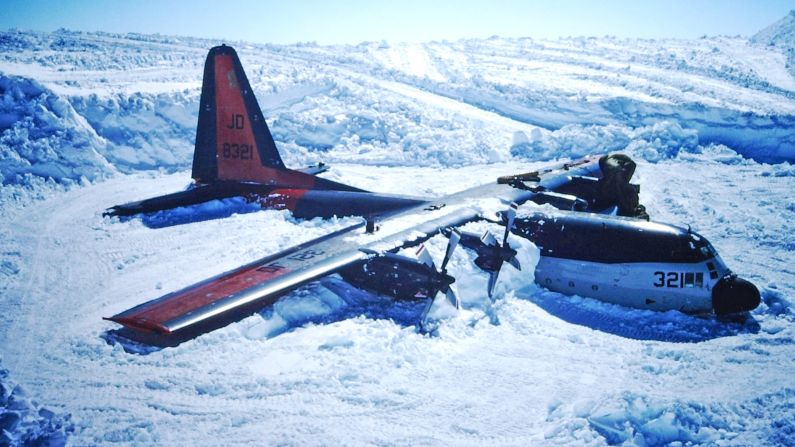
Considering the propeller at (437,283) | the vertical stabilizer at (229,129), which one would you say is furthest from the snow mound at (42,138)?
the propeller at (437,283)

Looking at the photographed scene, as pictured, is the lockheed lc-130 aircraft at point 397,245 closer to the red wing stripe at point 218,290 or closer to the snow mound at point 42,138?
the red wing stripe at point 218,290

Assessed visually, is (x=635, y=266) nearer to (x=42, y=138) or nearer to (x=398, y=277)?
(x=398, y=277)

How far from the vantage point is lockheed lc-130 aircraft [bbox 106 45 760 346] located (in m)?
8.91

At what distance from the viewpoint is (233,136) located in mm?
18156

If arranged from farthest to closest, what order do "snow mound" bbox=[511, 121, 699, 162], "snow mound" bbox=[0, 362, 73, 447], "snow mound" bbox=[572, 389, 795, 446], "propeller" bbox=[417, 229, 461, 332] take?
1. "snow mound" bbox=[511, 121, 699, 162]
2. "propeller" bbox=[417, 229, 461, 332]
3. "snow mound" bbox=[572, 389, 795, 446]
4. "snow mound" bbox=[0, 362, 73, 447]

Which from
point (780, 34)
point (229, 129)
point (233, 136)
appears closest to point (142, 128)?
point (229, 129)

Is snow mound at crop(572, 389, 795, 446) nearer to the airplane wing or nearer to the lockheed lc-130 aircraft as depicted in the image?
the lockheed lc-130 aircraft

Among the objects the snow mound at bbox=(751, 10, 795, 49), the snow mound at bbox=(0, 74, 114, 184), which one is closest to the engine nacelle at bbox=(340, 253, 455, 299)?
the snow mound at bbox=(0, 74, 114, 184)

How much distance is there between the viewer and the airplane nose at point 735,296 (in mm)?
10938

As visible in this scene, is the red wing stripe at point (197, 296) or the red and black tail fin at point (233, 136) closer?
the red wing stripe at point (197, 296)

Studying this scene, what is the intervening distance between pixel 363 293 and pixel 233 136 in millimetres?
10112

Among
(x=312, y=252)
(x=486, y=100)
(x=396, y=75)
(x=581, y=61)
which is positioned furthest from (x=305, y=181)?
(x=581, y=61)

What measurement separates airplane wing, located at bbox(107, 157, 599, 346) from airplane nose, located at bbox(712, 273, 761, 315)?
6661 millimetres

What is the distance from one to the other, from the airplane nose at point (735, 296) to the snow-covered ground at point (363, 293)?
491mm
